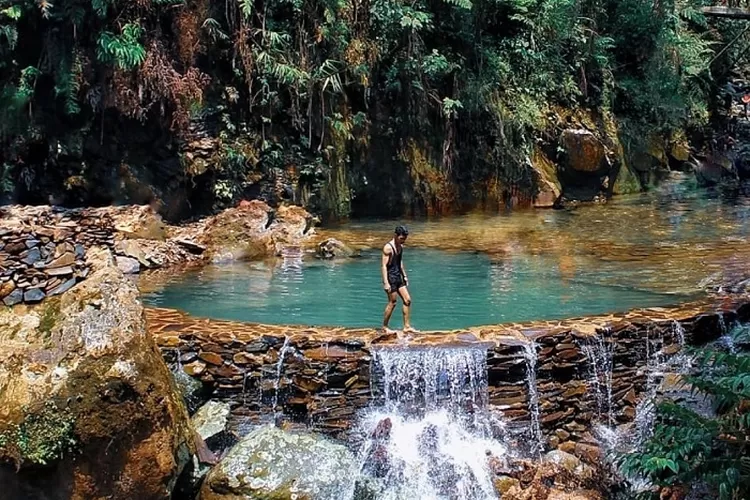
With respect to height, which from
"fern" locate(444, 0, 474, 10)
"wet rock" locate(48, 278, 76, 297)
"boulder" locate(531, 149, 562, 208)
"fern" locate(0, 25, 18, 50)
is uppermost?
"fern" locate(444, 0, 474, 10)

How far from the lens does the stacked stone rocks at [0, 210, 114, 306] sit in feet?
31.6

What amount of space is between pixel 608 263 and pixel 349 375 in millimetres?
5967

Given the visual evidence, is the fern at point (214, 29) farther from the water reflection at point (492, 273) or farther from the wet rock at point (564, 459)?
the wet rock at point (564, 459)

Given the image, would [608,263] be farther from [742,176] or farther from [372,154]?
[742,176]

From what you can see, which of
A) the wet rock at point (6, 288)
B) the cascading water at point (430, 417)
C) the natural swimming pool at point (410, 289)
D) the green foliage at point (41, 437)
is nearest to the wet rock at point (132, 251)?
the natural swimming pool at point (410, 289)

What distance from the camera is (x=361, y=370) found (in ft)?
24.1

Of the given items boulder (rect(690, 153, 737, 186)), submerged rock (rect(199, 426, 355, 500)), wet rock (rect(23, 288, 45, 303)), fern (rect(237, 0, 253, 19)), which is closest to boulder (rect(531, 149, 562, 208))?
boulder (rect(690, 153, 737, 186))

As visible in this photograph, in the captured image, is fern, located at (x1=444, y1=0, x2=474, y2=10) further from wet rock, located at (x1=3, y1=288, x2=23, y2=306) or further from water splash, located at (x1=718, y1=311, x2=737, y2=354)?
wet rock, located at (x1=3, y1=288, x2=23, y2=306)

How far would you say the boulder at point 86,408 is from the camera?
4992 millimetres

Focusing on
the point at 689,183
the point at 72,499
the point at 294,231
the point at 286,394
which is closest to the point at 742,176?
the point at 689,183

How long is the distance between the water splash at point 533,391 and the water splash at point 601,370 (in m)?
0.58

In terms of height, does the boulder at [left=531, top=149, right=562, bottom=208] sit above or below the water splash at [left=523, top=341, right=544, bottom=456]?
above

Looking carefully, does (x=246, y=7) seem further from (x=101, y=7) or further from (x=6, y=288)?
(x=6, y=288)

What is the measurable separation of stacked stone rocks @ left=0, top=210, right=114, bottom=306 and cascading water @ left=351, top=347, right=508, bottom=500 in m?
4.82
